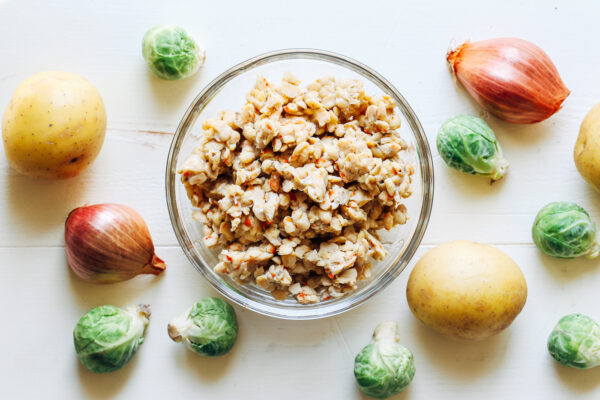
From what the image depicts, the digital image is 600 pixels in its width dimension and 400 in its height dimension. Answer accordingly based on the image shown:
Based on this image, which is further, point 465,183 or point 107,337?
point 465,183

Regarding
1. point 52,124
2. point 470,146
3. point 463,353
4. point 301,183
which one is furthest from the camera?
point 463,353

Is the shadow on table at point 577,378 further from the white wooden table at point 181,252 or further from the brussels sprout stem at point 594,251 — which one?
the brussels sprout stem at point 594,251

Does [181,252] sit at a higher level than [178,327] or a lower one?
higher

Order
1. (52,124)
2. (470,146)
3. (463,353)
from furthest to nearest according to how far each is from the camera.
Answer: (463,353) < (470,146) < (52,124)

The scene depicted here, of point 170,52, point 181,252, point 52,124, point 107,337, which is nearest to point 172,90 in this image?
point 170,52

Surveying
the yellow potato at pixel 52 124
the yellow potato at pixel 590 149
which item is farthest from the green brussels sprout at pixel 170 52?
the yellow potato at pixel 590 149

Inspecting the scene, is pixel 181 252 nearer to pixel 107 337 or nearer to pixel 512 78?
pixel 107 337

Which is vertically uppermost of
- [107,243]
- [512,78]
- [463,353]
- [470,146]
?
[512,78]
